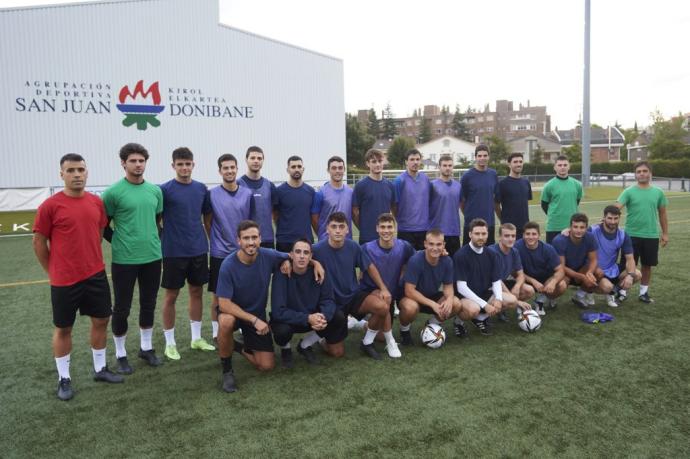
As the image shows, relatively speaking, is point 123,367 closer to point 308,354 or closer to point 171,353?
point 171,353

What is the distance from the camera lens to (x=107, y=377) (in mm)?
4141

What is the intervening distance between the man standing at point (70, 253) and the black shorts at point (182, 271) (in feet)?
2.21

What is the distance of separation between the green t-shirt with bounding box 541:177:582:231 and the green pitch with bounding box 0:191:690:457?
70.2 inches

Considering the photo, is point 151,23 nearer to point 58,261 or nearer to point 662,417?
point 58,261

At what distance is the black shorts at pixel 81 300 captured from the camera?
377 centimetres

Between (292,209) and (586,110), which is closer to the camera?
(292,209)

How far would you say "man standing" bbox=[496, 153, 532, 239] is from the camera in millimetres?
6473

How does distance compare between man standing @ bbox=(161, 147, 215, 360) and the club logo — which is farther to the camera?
the club logo

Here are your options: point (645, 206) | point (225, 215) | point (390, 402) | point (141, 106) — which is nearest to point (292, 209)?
point (225, 215)

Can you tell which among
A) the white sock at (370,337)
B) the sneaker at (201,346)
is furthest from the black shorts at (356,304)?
the sneaker at (201,346)

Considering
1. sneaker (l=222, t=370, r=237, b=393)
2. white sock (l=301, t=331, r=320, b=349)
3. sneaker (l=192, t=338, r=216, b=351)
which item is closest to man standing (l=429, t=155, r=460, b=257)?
white sock (l=301, t=331, r=320, b=349)

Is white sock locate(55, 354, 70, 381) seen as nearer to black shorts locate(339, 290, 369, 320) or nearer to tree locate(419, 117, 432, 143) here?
black shorts locate(339, 290, 369, 320)

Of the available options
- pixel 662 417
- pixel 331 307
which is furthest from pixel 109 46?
pixel 662 417

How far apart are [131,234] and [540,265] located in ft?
14.7
